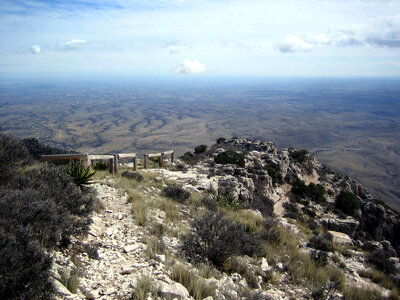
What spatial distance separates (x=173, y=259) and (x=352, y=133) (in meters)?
Answer: 134

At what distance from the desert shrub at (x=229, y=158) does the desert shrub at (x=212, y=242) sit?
11201 mm

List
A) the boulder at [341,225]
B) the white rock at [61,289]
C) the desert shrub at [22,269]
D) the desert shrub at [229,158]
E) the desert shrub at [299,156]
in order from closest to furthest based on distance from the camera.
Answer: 1. the desert shrub at [22,269]
2. the white rock at [61,289]
3. the boulder at [341,225]
4. the desert shrub at [229,158]
5. the desert shrub at [299,156]

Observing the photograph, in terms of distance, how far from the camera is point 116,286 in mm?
3969

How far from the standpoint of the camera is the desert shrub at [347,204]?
17359 mm

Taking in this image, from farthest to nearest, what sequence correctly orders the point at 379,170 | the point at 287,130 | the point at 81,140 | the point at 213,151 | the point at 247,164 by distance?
the point at 287,130, the point at 81,140, the point at 379,170, the point at 213,151, the point at 247,164

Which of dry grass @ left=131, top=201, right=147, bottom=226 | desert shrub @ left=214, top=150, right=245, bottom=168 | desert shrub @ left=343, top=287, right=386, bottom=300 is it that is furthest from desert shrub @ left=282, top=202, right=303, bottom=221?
dry grass @ left=131, top=201, right=147, bottom=226

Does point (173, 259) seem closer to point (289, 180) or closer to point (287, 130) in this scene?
point (289, 180)

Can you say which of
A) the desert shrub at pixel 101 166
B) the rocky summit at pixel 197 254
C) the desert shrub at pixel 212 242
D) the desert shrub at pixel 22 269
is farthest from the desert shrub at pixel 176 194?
the desert shrub at pixel 22 269

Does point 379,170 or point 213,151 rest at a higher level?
point 213,151

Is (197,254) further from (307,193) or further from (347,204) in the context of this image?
(347,204)

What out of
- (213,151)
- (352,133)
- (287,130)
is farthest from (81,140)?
(352,133)

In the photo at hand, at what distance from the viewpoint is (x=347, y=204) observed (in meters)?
17.6

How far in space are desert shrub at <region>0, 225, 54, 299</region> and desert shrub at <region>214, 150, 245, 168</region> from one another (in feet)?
46.6

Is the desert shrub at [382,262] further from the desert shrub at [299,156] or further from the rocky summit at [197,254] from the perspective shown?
the desert shrub at [299,156]
